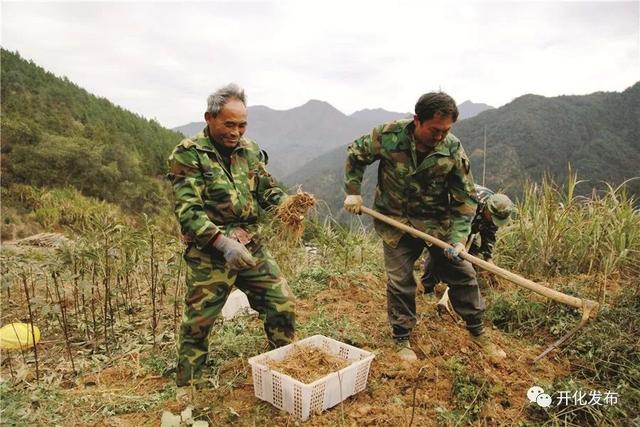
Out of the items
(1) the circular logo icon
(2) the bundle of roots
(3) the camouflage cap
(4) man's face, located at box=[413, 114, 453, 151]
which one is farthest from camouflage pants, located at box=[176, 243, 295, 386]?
(3) the camouflage cap

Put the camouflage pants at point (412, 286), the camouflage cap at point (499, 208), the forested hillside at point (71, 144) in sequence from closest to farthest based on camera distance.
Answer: the camouflage pants at point (412, 286), the camouflage cap at point (499, 208), the forested hillside at point (71, 144)

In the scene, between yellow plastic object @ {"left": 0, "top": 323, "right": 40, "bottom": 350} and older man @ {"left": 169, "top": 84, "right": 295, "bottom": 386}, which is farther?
yellow plastic object @ {"left": 0, "top": 323, "right": 40, "bottom": 350}

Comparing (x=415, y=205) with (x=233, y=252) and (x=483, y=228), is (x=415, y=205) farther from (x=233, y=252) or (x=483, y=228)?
(x=233, y=252)

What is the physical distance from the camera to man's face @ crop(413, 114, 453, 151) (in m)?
2.88

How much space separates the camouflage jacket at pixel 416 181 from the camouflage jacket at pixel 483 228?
0.95 m

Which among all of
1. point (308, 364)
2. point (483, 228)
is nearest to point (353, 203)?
point (308, 364)

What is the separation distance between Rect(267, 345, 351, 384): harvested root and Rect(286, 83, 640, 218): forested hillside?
26.2 m

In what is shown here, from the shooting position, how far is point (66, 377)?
10.5ft

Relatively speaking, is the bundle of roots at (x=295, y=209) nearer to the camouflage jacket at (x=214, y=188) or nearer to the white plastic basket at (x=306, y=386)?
the camouflage jacket at (x=214, y=188)

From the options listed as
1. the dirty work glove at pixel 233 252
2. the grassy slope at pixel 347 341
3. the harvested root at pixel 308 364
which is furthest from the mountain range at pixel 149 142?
the dirty work glove at pixel 233 252

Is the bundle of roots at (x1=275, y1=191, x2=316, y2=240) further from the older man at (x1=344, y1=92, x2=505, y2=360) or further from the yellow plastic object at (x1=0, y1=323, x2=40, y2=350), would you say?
the yellow plastic object at (x1=0, y1=323, x2=40, y2=350)

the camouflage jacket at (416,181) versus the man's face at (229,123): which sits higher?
the man's face at (229,123)

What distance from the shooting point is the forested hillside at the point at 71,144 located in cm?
1817

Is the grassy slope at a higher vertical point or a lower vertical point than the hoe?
lower
